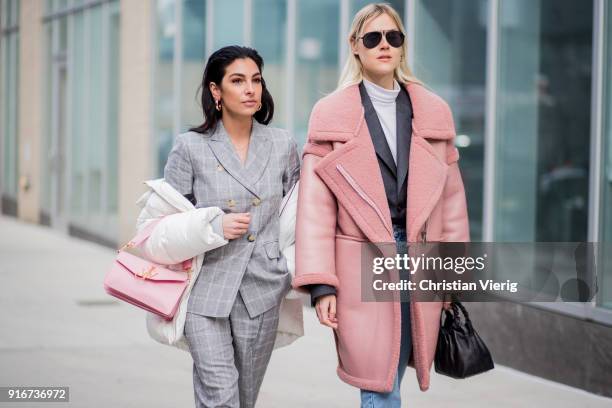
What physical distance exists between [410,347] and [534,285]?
13.2 feet

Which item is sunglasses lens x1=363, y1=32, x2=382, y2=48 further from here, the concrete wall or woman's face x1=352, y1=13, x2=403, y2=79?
the concrete wall

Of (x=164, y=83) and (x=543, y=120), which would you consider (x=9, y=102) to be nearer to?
(x=164, y=83)

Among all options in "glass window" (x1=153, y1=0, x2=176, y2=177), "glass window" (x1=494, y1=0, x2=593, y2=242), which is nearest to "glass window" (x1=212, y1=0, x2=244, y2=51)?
"glass window" (x1=153, y1=0, x2=176, y2=177)

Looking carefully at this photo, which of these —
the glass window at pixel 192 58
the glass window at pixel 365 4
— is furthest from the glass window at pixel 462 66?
the glass window at pixel 192 58

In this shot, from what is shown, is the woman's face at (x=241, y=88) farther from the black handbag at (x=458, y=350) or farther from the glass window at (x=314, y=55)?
the glass window at (x=314, y=55)

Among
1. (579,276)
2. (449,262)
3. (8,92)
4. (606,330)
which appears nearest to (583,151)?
(579,276)

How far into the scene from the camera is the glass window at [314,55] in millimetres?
10648

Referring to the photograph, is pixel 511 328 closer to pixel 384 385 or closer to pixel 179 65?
pixel 384 385

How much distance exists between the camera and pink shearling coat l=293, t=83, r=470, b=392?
A: 3855 mm

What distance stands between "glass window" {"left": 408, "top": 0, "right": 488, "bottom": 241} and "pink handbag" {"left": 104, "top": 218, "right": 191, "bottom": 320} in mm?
4712

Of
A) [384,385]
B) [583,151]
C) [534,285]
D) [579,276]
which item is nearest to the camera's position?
[384,385]

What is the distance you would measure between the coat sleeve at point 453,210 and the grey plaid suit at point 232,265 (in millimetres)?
657

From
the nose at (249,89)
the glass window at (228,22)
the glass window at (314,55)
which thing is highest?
the glass window at (228,22)

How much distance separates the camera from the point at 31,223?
2136cm
